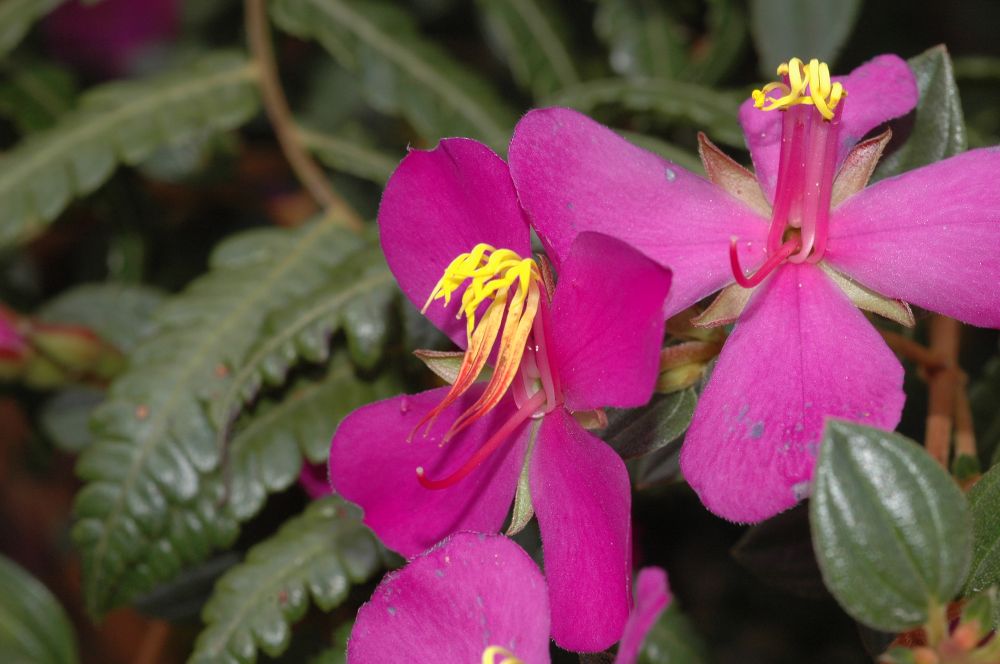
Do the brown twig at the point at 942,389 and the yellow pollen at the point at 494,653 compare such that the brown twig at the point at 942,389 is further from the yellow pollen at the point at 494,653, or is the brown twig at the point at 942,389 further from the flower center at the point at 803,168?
the yellow pollen at the point at 494,653

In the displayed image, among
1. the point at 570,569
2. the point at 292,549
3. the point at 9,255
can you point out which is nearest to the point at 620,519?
the point at 570,569

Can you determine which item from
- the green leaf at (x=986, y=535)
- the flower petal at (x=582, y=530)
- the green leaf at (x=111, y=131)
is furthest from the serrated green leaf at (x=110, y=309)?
the green leaf at (x=986, y=535)

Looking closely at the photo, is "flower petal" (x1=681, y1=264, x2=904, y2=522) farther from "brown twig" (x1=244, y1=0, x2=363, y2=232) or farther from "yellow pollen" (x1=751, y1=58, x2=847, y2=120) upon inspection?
"brown twig" (x1=244, y1=0, x2=363, y2=232)

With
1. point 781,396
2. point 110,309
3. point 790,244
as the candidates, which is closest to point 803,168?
point 790,244

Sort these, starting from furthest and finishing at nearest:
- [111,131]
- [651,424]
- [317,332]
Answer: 1. [111,131]
2. [317,332]
3. [651,424]

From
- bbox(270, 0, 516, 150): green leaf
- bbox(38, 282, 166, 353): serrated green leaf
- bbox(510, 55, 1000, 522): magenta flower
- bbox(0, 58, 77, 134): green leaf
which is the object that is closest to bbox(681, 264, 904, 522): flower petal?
bbox(510, 55, 1000, 522): magenta flower

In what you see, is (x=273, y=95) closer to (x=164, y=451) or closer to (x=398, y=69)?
(x=398, y=69)

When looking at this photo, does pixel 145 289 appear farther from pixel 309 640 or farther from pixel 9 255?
pixel 309 640
